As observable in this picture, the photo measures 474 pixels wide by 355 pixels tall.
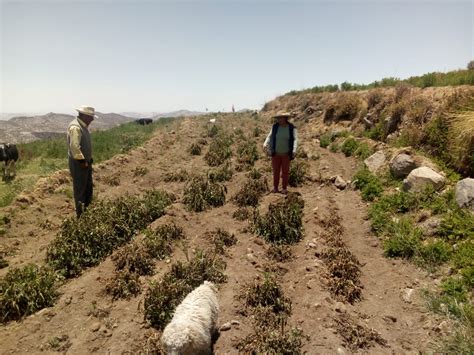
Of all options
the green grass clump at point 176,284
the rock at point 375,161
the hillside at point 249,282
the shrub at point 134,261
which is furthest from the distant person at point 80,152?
the rock at point 375,161

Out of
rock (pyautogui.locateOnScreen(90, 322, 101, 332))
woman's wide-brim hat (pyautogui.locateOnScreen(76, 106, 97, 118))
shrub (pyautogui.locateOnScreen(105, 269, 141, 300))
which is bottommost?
rock (pyautogui.locateOnScreen(90, 322, 101, 332))

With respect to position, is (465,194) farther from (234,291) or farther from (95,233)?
(95,233)

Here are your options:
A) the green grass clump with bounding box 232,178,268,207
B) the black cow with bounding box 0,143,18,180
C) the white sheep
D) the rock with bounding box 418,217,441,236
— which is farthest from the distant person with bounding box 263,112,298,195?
the black cow with bounding box 0,143,18,180

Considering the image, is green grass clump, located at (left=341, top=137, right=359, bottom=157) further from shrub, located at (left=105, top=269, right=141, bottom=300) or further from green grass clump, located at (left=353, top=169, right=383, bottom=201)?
shrub, located at (left=105, top=269, right=141, bottom=300)

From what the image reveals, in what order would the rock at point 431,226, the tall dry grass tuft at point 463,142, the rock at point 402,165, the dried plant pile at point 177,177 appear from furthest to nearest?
1. the dried plant pile at point 177,177
2. the rock at point 402,165
3. the tall dry grass tuft at point 463,142
4. the rock at point 431,226

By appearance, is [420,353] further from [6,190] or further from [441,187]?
[6,190]

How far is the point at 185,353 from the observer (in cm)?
328

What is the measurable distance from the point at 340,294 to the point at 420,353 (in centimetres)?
118

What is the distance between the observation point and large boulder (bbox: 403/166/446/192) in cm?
679

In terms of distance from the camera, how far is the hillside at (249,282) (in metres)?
3.85

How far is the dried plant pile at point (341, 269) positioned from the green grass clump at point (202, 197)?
2.74m

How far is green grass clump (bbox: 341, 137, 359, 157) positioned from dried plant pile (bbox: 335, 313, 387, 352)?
8083mm

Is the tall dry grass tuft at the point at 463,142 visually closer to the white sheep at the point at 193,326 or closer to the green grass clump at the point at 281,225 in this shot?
the green grass clump at the point at 281,225

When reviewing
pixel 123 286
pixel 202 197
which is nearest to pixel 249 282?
pixel 123 286
